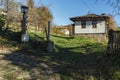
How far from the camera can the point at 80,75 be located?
11500 millimetres

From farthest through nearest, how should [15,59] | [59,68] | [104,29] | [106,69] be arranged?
[104,29]
[15,59]
[59,68]
[106,69]

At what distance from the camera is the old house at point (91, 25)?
50125 mm

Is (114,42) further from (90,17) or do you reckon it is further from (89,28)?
(89,28)

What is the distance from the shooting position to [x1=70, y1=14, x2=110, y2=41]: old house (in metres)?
50.1

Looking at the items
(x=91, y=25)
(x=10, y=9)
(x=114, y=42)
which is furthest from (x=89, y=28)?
(x=114, y=42)

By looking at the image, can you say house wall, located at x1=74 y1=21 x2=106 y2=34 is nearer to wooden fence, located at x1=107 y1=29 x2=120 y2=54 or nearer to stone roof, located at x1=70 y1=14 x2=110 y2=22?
stone roof, located at x1=70 y1=14 x2=110 y2=22

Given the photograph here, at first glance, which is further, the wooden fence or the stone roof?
the stone roof

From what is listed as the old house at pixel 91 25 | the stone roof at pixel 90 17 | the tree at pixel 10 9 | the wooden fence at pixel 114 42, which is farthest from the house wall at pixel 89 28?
the wooden fence at pixel 114 42

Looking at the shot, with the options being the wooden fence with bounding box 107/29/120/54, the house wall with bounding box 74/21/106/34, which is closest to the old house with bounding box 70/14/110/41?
the house wall with bounding box 74/21/106/34

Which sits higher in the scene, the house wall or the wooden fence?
the house wall

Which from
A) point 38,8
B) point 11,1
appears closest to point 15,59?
point 11,1

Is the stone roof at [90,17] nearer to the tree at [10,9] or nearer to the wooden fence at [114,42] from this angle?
the tree at [10,9]

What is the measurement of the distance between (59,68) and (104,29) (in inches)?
1508

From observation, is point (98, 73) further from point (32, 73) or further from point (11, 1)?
point (11, 1)
